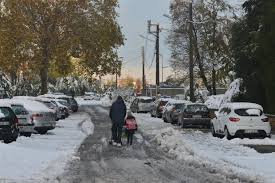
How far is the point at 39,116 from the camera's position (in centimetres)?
2867

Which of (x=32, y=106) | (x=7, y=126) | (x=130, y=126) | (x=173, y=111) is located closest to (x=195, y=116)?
(x=173, y=111)

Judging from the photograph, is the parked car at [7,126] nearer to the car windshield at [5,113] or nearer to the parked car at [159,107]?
the car windshield at [5,113]

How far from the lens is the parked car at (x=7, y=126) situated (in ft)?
73.0

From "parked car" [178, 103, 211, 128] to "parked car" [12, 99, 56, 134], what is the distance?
9.53m

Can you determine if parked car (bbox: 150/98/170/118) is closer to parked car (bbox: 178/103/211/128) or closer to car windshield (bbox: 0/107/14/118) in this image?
parked car (bbox: 178/103/211/128)

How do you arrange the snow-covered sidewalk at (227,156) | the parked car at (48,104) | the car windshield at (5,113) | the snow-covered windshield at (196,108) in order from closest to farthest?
1. the snow-covered sidewalk at (227,156)
2. the car windshield at (5,113)
3. the snow-covered windshield at (196,108)
4. the parked car at (48,104)

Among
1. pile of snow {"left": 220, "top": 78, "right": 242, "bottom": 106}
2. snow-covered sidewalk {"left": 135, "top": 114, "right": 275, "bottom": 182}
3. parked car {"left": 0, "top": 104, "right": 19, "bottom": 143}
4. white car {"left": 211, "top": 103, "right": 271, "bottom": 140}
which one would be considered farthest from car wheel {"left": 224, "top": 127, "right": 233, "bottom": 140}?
pile of snow {"left": 220, "top": 78, "right": 242, "bottom": 106}

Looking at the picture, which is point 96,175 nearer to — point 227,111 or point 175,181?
point 175,181

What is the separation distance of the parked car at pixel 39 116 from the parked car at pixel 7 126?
191 inches

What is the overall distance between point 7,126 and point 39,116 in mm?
6362

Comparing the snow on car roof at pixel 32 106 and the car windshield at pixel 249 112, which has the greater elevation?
the snow on car roof at pixel 32 106

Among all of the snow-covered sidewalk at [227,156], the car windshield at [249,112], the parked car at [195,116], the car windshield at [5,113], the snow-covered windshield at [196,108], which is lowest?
the snow-covered sidewalk at [227,156]

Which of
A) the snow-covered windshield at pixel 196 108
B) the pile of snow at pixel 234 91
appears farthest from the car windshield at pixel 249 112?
the pile of snow at pixel 234 91

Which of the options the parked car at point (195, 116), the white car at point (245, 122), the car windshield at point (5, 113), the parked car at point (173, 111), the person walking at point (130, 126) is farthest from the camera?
the parked car at point (173, 111)
